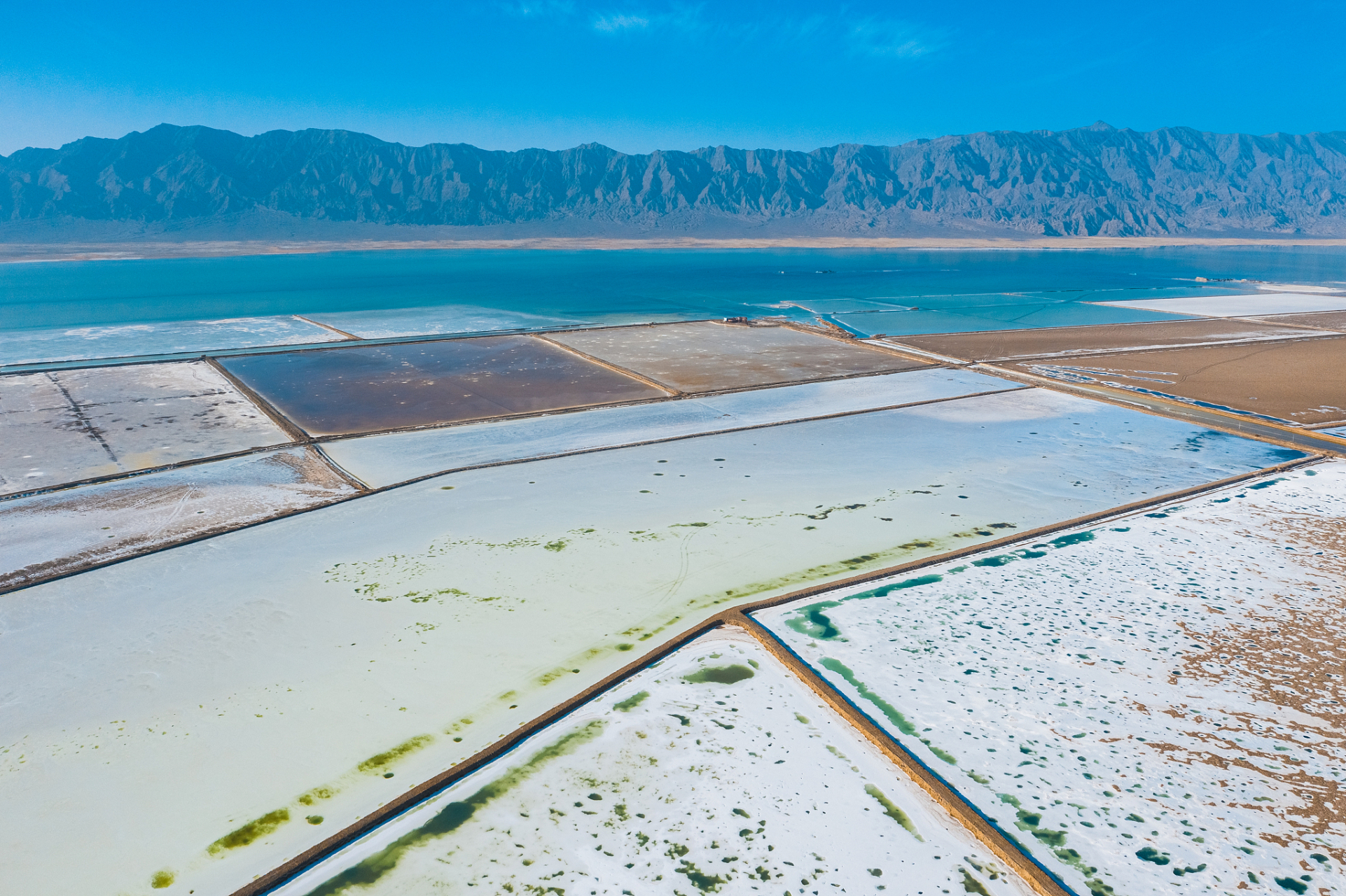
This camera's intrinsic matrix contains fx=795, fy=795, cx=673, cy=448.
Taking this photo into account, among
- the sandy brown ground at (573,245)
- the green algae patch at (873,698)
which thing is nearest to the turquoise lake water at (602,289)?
the sandy brown ground at (573,245)

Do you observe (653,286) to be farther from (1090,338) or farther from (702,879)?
(702,879)

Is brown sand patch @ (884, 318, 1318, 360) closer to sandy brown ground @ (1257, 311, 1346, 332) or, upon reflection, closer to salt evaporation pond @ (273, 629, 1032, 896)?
sandy brown ground @ (1257, 311, 1346, 332)

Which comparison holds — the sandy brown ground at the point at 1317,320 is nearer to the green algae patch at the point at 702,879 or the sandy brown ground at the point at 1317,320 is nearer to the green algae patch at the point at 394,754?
the green algae patch at the point at 702,879

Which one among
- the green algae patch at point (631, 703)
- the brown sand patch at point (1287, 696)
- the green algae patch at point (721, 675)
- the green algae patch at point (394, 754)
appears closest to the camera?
the brown sand patch at point (1287, 696)

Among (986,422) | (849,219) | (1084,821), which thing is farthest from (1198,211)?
(1084,821)

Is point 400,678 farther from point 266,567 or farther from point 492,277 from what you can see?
point 492,277
